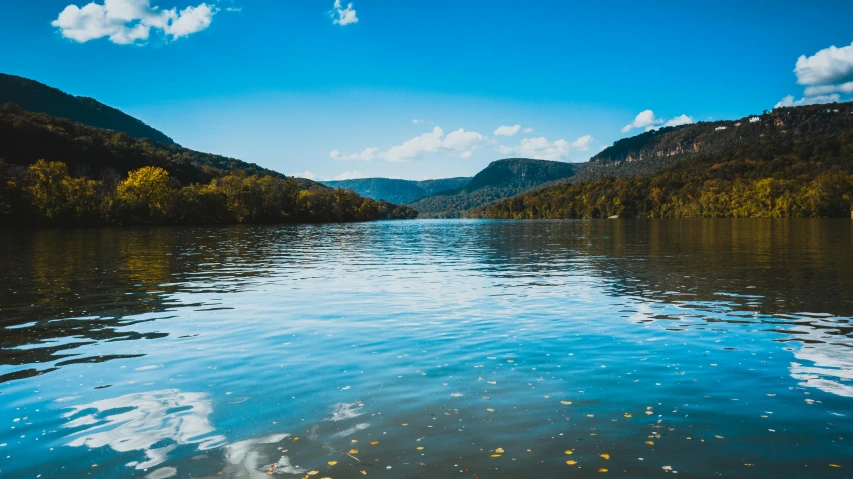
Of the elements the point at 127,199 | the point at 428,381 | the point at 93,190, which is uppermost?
the point at 93,190

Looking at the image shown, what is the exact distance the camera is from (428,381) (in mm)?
12852

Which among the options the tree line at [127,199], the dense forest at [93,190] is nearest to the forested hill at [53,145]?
the dense forest at [93,190]

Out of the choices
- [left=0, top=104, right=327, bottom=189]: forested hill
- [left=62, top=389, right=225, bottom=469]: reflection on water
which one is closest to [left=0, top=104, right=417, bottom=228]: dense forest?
[left=0, top=104, right=327, bottom=189]: forested hill

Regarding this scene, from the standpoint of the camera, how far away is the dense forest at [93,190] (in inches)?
4375

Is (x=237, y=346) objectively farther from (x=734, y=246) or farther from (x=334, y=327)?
(x=734, y=246)

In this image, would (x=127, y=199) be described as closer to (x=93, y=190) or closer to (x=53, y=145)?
(x=93, y=190)

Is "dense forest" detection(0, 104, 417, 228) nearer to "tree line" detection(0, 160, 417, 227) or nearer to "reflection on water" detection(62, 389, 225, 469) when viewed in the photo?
"tree line" detection(0, 160, 417, 227)

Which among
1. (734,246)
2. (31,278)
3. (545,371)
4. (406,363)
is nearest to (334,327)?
(406,363)

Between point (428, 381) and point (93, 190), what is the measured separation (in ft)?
441

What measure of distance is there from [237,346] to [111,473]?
828cm

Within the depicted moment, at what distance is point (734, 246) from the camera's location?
2227 inches

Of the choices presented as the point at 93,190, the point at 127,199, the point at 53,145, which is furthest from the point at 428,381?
the point at 53,145

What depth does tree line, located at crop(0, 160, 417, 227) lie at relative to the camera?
10856cm

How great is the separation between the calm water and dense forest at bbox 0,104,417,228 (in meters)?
101
